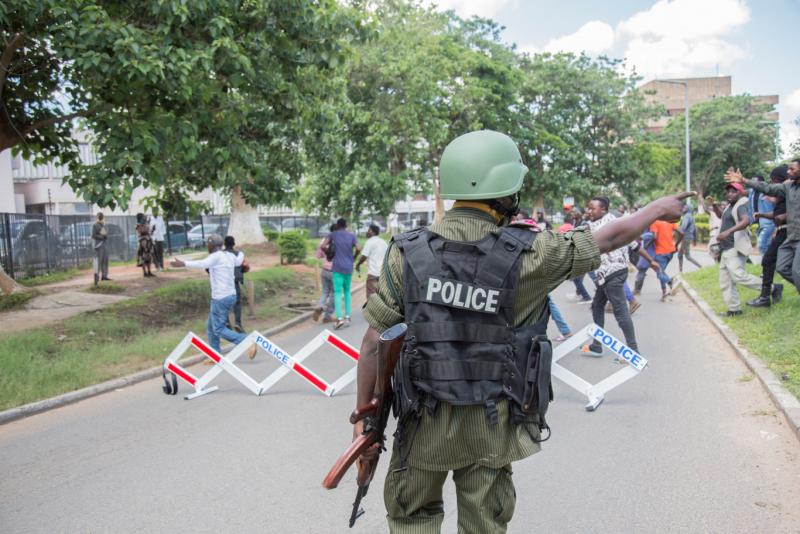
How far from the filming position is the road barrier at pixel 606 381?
19.4ft

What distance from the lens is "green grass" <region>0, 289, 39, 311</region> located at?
12176 mm

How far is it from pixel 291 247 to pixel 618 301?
50.0 feet

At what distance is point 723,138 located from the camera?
1861 inches

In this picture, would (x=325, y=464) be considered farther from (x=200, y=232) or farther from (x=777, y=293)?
(x=200, y=232)

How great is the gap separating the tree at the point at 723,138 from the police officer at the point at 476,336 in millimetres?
49182

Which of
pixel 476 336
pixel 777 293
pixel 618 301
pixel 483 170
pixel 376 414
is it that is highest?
pixel 483 170

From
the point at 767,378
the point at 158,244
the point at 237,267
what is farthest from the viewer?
the point at 158,244

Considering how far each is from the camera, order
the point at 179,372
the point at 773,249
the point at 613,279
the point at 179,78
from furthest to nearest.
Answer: the point at 773,249, the point at 179,78, the point at 613,279, the point at 179,372

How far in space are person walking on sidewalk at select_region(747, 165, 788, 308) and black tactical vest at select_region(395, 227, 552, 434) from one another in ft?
26.6

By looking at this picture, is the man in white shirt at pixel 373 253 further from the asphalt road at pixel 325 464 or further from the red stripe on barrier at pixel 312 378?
the red stripe on barrier at pixel 312 378

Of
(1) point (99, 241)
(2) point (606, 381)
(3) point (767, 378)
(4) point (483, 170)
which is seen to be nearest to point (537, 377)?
(4) point (483, 170)

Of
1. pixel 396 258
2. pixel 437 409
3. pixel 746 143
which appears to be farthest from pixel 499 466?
pixel 746 143

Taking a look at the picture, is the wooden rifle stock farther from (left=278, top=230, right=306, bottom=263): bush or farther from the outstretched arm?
(left=278, top=230, right=306, bottom=263): bush

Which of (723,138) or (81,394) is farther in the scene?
(723,138)
